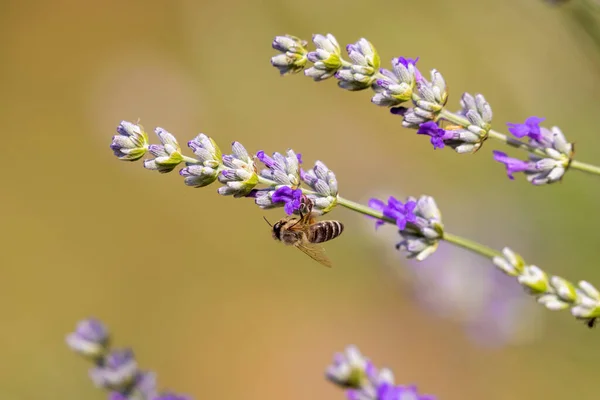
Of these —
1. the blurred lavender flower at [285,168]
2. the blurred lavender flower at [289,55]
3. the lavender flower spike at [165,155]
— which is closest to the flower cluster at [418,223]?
the blurred lavender flower at [285,168]

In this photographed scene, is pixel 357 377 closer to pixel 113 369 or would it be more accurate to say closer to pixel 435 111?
pixel 435 111

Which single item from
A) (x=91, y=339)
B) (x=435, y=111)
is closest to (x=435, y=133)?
(x=435, y=111)

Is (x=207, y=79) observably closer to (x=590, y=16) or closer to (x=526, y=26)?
(x=526, y=26)

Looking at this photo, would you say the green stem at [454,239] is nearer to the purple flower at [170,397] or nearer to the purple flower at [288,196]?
the purple flower at [288,196]

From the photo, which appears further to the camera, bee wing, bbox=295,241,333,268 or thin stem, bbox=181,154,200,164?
bee wing, bbox=295,241,333,268

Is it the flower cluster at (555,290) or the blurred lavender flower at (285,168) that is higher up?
the blurred lavender flower at (285,168)

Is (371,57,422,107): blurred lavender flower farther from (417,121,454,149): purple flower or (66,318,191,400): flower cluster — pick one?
(66,318,191,400): flower cluster

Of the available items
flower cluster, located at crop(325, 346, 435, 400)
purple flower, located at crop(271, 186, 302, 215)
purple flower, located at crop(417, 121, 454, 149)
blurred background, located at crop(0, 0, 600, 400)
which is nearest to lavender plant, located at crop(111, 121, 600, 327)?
purple flower, located at crop(271, 186, 302, 215)
